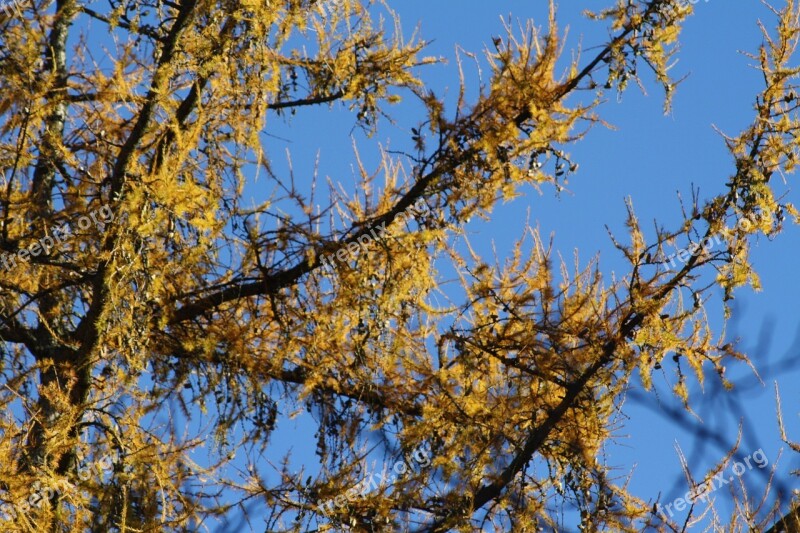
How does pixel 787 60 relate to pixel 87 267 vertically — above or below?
above

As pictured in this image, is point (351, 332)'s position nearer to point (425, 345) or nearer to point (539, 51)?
point (425, 345)

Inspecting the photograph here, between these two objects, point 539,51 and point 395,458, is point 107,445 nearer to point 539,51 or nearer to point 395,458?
point 395,458

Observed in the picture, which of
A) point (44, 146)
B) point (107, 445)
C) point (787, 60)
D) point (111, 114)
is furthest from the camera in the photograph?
point (111, 114)

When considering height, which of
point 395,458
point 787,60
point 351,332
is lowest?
point 395,458

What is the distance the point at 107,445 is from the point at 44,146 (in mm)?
1925

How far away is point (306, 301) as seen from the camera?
645 centimetres

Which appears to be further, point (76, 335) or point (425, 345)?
point (425, 345)

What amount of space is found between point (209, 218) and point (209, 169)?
810 millimetres

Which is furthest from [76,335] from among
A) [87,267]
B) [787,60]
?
[787,60]

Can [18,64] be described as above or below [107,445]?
above

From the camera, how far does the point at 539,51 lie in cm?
603

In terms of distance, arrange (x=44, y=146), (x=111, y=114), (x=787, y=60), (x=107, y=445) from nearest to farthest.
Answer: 1. (x=787, y=60)
2. (x=107, y=445)
3. (x=44, y=146)
4. (x=111, y=114)

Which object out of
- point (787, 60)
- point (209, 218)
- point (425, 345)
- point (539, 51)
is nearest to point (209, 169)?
point (209, 218)

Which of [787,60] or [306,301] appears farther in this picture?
[306,301]
